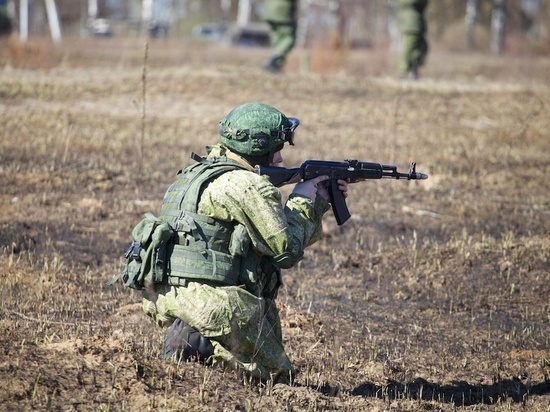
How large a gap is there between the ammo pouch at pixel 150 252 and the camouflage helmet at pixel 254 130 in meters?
0.54

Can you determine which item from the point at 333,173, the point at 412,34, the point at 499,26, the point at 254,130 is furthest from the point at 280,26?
the point at 499,26

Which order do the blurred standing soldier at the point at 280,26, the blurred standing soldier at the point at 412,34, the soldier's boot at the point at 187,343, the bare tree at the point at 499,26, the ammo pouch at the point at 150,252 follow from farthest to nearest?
the bare tree at the point at 499,26 < the blurred standing soldier at the point at 412,34 < the blurred standing soldier at the point at 280,26 < the soldier's boot at the point at 187,343 < the ammo pouch at the point at 150,252

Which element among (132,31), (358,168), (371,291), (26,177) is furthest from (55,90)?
(132,31)

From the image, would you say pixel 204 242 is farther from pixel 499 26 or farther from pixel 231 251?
pixel 499 26

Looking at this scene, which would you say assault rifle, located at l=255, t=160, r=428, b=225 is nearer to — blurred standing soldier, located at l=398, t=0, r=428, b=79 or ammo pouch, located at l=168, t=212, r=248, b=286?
ammo pouch, located at l=168, t=212, r=248, b=286

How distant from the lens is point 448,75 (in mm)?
24703

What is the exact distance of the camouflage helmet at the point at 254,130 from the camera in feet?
16.1

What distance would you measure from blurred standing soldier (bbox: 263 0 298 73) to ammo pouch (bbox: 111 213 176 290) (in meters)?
15.1

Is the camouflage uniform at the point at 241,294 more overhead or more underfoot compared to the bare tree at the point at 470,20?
more overhead

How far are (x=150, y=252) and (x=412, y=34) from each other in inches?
658

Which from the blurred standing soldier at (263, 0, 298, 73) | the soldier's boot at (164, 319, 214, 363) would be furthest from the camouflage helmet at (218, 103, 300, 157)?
Answer: the blurred standing soldier at (263, 0, 298, 73)

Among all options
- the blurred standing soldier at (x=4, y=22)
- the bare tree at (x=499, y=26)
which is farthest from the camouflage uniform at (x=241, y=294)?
the bare tree at (x=499, y=26)

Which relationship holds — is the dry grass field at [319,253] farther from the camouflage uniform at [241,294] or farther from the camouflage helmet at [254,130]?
the camouflage helmet at [254,130]

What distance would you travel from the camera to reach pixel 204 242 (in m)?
4.74
